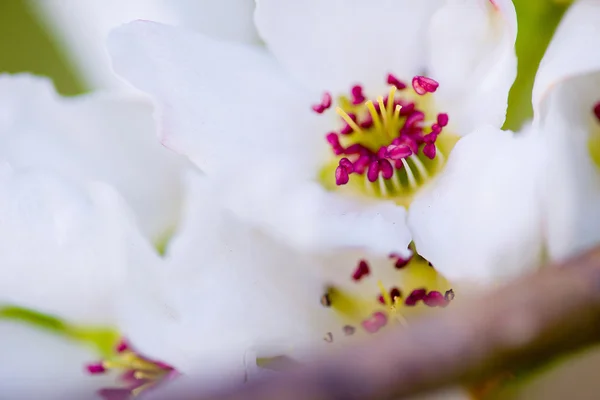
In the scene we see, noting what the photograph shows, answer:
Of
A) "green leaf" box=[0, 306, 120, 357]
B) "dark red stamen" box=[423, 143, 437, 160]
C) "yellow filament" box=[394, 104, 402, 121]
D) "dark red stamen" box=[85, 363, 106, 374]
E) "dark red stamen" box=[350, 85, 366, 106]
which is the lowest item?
A: "dark red stamen" box=[85, 363, 106, 374]

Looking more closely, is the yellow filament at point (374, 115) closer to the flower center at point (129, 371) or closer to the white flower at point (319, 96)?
the white flower at point (319, 96)

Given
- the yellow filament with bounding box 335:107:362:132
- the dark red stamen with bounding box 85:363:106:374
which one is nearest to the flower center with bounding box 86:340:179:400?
the dark red stamen with bounding box 85:363:106:374

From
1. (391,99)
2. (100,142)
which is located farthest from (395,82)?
(100,142)

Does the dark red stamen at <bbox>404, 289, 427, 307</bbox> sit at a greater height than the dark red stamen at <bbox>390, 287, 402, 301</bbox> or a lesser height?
lesser

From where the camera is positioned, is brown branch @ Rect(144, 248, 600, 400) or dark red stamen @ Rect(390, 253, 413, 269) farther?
dark red stamen @ Rect(390, 253, 413, 269)

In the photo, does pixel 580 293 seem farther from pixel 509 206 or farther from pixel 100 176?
pixel 100 176

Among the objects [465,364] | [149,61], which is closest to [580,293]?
[465,364]

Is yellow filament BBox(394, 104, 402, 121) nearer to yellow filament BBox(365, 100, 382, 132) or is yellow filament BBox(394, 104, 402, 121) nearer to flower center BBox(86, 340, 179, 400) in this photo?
yellow filament BBox(365, 100, 382, 132)
